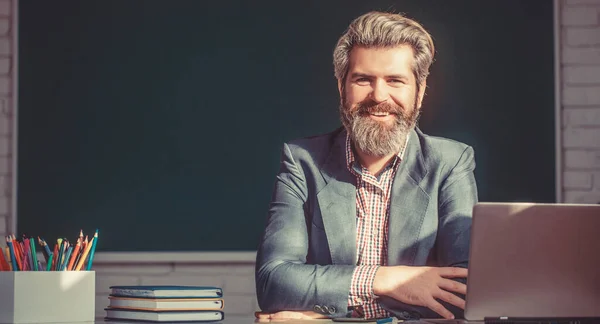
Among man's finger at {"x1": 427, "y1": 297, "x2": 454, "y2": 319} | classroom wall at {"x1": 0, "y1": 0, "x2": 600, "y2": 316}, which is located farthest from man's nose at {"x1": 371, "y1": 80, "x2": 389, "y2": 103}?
classroom wall at {"x1": 0, "y1": 0, "x2": 600, "y2": 316}

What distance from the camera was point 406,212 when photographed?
2.58 m

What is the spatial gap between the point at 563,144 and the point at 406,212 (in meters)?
1.21

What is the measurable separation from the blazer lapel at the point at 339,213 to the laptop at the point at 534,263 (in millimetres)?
801

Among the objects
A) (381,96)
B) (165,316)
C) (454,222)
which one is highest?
(381,96)

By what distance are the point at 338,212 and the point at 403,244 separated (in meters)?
0.21

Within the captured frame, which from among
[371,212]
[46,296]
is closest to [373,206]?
[371,212]

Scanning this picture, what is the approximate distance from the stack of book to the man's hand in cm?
51

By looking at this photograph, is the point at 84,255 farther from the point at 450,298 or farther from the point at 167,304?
the point at 450,298

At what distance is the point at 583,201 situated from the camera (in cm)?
347

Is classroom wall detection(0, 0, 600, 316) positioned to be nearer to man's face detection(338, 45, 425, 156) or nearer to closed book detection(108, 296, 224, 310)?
man's face detection(338, 45, 425, 156)

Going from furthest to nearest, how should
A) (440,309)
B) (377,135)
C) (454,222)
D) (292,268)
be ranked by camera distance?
1. (377,135)
2. (454,222)
3. (292,268)
4. (440,309)

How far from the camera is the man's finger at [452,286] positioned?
2.29 metres

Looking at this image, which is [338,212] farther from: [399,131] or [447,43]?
[447,43]

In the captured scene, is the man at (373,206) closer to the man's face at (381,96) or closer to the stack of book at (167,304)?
the man's face at (381,96)
